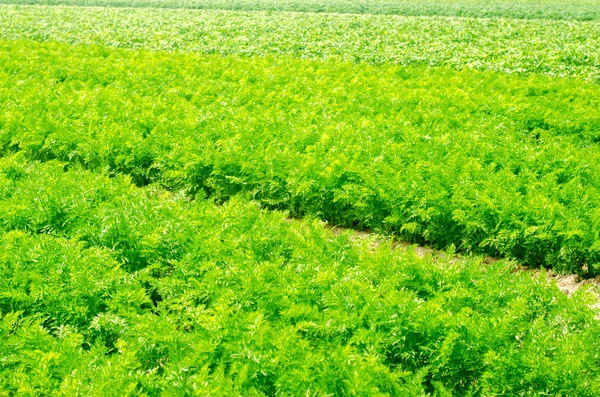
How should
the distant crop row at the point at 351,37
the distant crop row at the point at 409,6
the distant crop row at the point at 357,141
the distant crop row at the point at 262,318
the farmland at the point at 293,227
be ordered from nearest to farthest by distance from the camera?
the distant crop row at the point at 262,318 → the farmland at the point at 293,227 → the distant crop row at the point at 357,141 → the distant crop row at the point at 351,37 → the distant crop row at the point at 409,6


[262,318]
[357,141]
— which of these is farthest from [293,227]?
[357,141]

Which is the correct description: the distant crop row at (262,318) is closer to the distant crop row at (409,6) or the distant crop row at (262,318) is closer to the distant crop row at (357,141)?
the distant crop row at (357,141)

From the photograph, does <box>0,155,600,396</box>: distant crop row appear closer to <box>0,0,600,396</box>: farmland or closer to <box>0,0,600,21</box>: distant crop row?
<box>0,0,600,396</box>: farmland

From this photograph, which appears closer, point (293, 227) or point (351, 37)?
point (293, 227)

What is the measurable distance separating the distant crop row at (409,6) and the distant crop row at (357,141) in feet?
65.3

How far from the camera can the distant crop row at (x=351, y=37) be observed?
1612 cm

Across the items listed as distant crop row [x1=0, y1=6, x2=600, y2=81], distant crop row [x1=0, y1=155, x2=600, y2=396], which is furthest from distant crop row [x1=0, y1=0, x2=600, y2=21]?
distant crop row [x1=0, y1=155, x2=600, y2=396]

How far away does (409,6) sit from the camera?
34.1 meters

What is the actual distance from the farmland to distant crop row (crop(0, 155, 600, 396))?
0.02 m

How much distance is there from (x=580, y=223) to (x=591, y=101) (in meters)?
4.89

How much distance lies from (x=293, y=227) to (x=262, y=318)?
195 cm

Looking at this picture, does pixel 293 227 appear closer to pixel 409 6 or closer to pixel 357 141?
pixel 357 141

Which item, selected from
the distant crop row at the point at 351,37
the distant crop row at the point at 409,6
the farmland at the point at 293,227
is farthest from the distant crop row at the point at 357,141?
the distant crop row at the point at 409,6

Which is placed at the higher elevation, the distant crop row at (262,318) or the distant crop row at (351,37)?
the distant crop row at (262,318)
